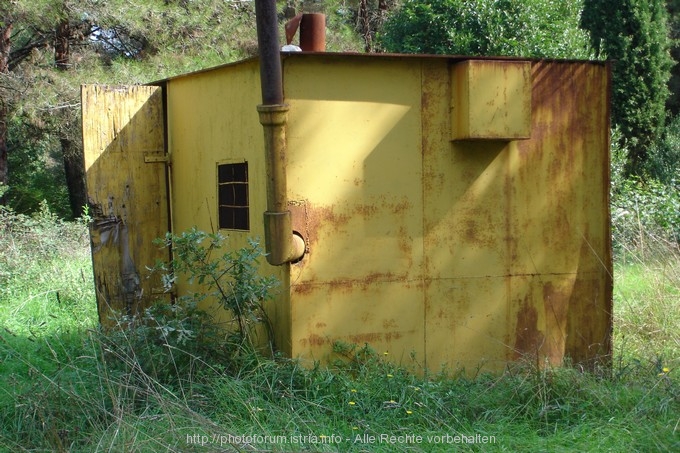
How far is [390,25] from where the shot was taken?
15320mm

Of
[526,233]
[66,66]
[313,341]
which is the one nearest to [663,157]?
[66,66]

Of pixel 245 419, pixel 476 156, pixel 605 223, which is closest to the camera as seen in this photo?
pixel 245 419

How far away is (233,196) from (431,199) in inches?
61.7

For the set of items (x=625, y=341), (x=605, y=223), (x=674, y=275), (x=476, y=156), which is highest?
(x=476, y=156)

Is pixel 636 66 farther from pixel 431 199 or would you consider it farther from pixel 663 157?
pixel 431 199

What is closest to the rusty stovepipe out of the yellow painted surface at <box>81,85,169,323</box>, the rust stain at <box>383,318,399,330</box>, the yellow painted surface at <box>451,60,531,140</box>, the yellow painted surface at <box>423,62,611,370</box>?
the rust stain at <box>383,318,399,330</box>

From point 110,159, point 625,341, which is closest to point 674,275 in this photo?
point 625,341

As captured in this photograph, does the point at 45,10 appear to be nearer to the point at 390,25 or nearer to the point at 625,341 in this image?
the point at 390,25

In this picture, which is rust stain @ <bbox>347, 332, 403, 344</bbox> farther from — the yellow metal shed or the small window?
the small window

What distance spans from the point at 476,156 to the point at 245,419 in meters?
2.56

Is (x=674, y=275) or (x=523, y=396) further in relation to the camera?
(x=674, y=275)

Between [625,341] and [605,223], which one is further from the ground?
[605,223]

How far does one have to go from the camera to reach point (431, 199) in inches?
229

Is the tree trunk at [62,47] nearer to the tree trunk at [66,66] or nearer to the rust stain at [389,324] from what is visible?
the tree trunk at [66,66]
